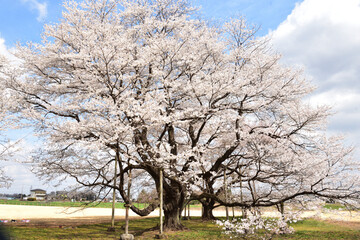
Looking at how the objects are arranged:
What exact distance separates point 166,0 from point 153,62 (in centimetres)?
433

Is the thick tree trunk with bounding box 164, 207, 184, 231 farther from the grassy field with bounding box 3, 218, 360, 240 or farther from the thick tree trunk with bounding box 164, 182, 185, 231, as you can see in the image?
the grassy field with bounding box 3, 218, 360, 240

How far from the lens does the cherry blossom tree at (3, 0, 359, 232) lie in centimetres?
1113

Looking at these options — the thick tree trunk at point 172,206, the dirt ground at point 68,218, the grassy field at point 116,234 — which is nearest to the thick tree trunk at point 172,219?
the thick tree trunk at point 172,206

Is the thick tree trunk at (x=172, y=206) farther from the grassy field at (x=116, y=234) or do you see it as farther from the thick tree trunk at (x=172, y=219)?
the grassy field at (x=116, y=234)

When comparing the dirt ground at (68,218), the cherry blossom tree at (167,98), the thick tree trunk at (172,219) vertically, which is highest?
the cherry blossom tree at (167,98)

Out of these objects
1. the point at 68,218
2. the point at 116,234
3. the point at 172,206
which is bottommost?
the point at 68,218

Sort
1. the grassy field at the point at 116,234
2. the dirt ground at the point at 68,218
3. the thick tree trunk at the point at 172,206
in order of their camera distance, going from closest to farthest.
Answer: the grassy field at the point at 116,234
the thick tree trunk at the point at 172,206
the dirt ground at the point at 68,218

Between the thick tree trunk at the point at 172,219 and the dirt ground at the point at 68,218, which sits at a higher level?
the thick tree trunk at the point at 172,219

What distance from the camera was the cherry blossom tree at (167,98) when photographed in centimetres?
1113

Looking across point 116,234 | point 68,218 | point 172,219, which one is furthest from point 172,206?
point 68,218

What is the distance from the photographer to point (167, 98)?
1239 centimetres

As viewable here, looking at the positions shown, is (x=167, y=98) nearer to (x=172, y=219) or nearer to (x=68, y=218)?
(x=172, y=219)

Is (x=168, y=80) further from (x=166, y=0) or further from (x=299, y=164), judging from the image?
(x=299, y=164)

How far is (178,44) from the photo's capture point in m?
12.3
